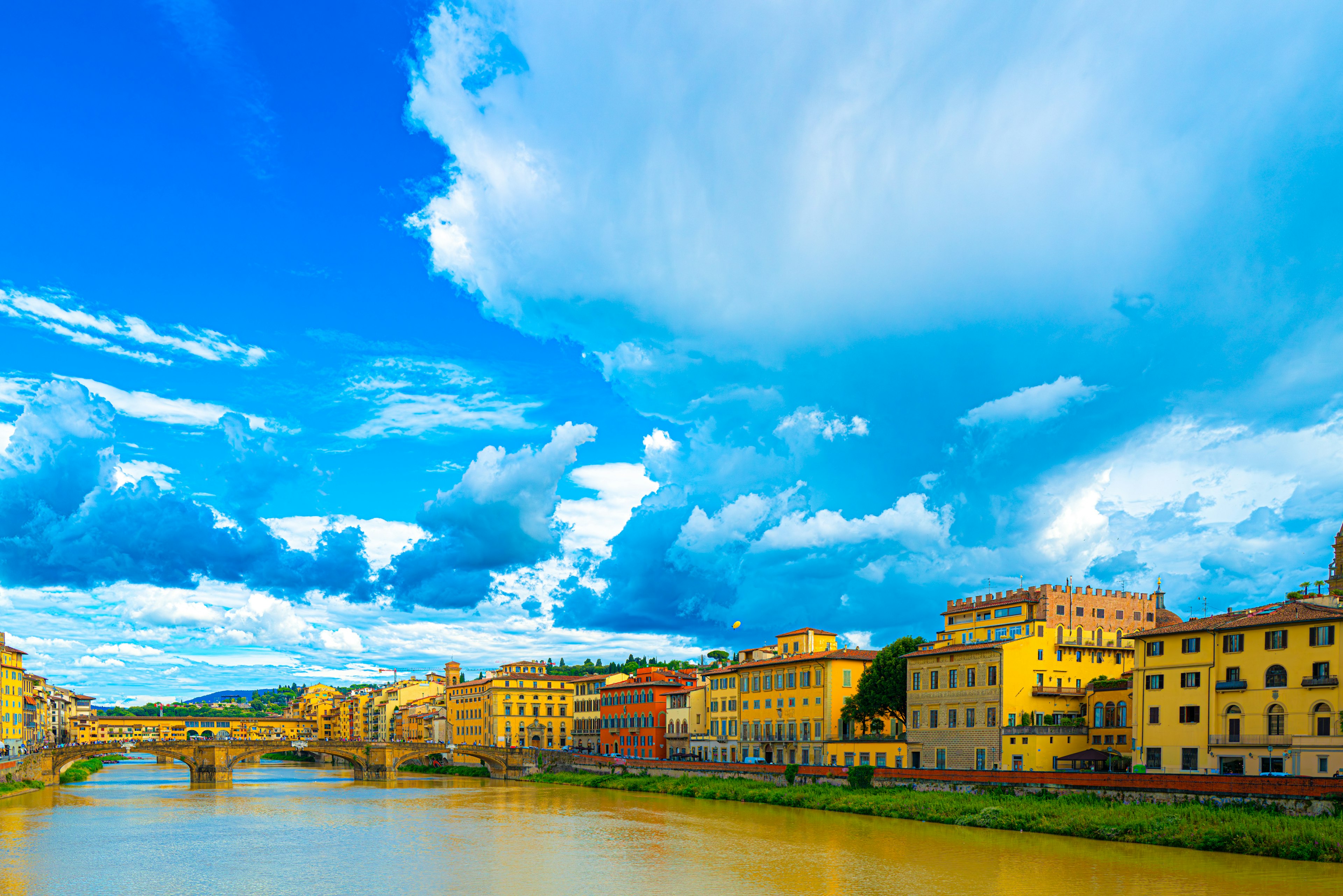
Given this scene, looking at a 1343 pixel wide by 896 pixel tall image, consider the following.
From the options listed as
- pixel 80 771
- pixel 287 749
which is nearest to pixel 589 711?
pixel 287 749

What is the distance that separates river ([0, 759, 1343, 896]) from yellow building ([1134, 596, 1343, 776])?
9.48 metres

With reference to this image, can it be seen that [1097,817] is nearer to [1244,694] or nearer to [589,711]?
[1244,694]

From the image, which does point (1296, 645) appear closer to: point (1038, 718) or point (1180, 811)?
point (1180, 811)

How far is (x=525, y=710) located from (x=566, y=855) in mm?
98001

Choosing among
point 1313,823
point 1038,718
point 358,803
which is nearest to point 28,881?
point 358,803

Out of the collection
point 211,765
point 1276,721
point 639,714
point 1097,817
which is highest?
point 1276,721

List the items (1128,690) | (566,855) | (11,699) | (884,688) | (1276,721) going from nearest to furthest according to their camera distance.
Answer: (566,855) < (1276,721) < (1128,690) < (884,688) < (11,699)

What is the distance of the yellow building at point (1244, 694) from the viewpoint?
167 ft

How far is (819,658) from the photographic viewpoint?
85.3 m

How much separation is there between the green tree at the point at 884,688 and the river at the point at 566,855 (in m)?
11.5

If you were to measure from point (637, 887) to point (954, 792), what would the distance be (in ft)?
98.5

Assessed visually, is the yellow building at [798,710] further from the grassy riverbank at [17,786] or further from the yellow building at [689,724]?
the grassy riverbank at [17,786]

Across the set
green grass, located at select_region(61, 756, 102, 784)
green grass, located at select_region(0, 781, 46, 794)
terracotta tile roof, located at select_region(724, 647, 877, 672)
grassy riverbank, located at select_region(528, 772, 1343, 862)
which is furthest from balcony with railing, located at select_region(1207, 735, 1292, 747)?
green grass, located at select_region(61, 756, 102, 784)

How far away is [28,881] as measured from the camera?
39.4 meters
